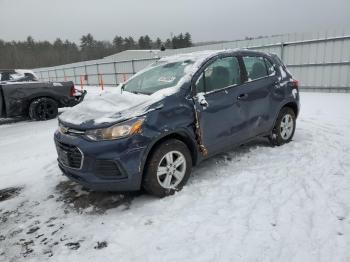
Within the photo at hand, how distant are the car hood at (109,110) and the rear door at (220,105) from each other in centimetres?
64

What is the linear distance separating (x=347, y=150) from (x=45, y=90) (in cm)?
806

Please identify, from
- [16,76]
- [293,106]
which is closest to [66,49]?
[16,76]

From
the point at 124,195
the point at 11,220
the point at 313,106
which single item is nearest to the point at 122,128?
the point at 124,195

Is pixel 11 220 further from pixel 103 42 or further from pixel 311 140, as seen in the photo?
pixel 103 42

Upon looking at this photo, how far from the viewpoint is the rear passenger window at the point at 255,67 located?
469 cm

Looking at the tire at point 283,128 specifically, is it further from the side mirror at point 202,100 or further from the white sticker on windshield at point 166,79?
the white sticker on windshield at point 166,79

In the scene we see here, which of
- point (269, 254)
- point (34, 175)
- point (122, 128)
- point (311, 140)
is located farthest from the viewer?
point (311, 140)

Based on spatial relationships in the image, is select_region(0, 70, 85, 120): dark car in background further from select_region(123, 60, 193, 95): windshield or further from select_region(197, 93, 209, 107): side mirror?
select_region(197, 93, 209, 107): side mirror

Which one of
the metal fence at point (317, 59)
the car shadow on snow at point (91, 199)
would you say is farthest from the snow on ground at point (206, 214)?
the metal fence at point (317, 59)

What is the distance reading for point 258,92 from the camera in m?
4.70

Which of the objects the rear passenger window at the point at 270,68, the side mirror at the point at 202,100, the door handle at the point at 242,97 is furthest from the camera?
the rear passenger window at the point at 270,68

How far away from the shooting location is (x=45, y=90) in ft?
30.4

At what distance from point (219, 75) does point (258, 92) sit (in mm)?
804

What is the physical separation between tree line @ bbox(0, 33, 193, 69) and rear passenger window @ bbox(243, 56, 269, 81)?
66391 mm
